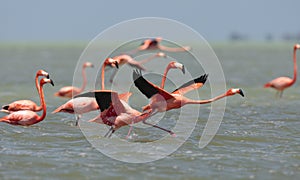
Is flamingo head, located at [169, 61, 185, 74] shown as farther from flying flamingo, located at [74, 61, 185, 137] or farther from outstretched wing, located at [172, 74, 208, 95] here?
outstretched wing, located at [172, 74, 208, 95]

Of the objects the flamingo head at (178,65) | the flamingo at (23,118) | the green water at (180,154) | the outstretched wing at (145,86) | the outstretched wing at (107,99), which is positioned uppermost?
the flamingo head at (178,65)

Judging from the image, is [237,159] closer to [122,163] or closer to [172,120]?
[122,163]

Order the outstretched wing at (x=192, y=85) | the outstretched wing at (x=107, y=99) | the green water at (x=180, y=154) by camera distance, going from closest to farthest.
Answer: the green water at (x=180, y=154)
the outstretched wing at (x=107, y=99)
the outstretched wing at (x=192, y=85)

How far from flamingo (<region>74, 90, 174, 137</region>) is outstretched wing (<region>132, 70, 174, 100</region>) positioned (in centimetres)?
50

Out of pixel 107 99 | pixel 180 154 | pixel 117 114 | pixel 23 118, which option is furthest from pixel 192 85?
pixel 23 118

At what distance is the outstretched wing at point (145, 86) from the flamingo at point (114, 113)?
50 centimetres

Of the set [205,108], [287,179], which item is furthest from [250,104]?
[287,179]

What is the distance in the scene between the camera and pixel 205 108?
1537cm

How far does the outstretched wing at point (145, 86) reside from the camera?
9414 mm

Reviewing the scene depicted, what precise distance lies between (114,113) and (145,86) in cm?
109

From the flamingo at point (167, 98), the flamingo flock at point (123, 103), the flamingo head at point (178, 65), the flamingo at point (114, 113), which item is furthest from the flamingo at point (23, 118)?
the flamingo head at point (178, 65)

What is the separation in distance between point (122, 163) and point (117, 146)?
108 cm

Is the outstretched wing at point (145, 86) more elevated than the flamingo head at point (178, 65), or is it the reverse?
the flamingo head at point (178, 65)

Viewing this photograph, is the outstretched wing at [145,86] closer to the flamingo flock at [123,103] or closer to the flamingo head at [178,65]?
the flamingo flock at [123,103]
